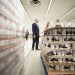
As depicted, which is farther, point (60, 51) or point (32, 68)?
point (32, 68)

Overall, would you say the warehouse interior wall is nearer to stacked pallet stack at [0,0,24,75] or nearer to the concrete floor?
stacked pallet stack at [0,0,24,75]

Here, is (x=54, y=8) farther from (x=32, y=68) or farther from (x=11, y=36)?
(x=11, y=36)

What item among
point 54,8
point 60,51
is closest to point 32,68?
point 60,51

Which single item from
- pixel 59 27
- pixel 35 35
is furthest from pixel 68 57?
pixel 35 35

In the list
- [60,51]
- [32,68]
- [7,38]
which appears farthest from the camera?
[32,68]

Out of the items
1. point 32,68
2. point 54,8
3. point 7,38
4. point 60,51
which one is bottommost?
point 32,68

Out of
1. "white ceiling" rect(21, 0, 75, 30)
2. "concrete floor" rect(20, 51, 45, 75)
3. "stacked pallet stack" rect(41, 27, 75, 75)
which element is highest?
"white ceiling" rect(21, 0, 75, 30)

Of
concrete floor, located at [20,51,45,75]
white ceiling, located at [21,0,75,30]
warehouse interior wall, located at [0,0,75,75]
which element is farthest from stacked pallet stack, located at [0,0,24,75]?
white ceiling, located at [21,0,75,30]

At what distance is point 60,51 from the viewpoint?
359 centimetres

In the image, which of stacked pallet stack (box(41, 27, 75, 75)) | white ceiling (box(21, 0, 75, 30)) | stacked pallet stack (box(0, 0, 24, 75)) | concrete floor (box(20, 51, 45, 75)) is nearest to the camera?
stacked pallet stack (box(0, 0, 24, 75))

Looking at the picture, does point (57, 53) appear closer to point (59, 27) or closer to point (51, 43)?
point (51, 43)

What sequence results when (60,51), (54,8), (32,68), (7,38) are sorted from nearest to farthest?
(7,38)
(60,51)
(32,68)
(54,8)

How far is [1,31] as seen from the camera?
2.10 metres

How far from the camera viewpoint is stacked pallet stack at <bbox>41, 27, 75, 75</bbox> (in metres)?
3.55
